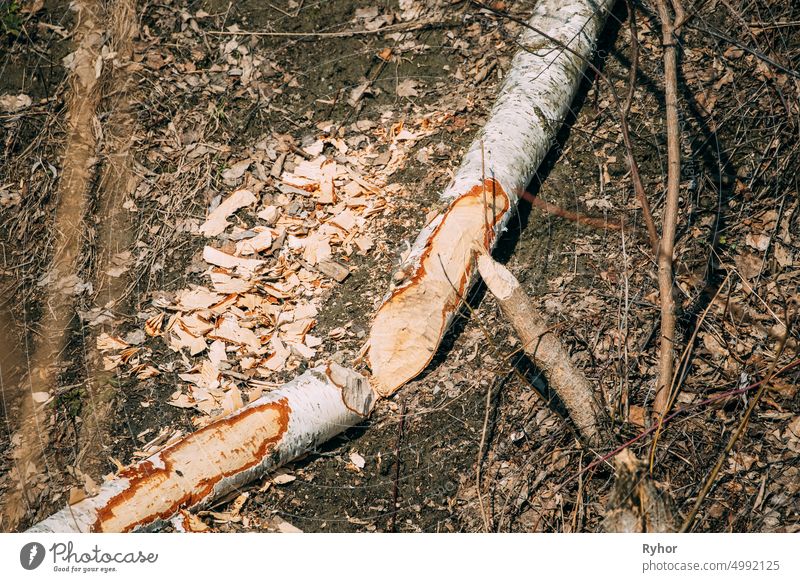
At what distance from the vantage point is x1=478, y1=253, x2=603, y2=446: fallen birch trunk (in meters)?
2.38

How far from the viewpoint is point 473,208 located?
108 inches

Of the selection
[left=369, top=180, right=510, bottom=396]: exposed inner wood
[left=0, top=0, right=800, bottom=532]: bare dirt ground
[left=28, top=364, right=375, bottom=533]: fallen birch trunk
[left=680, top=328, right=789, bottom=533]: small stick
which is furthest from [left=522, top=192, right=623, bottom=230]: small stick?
[left=28, top=364, right=375, bottom=533]: fallen birch trunk

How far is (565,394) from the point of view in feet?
7.87

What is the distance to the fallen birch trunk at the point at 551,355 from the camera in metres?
2.38

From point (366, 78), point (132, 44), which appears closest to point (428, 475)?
point (366, 78)

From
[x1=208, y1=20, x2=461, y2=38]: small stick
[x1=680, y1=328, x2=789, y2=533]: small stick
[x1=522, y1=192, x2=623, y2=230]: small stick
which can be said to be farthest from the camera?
[x1=208, y1=20, x2=461, y2=38]: small stick

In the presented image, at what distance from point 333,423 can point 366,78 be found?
228 centimetres

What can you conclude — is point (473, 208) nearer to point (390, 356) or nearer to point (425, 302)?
point (425, 302)

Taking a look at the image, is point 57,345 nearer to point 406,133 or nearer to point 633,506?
point 406,133

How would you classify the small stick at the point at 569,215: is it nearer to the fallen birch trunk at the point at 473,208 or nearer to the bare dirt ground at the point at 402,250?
the bare dirt ground at the point at 402,250

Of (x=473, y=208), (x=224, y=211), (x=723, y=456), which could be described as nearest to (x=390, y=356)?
(x=473, y=208)

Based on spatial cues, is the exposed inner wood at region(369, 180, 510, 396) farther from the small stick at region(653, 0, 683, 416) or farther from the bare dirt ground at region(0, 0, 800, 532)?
the small stick at region(653, 0, 683, 416)
